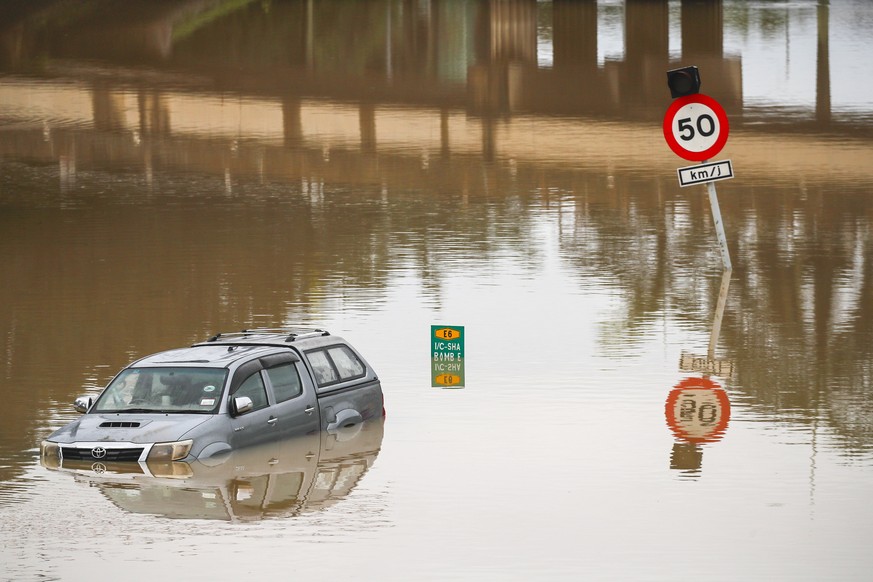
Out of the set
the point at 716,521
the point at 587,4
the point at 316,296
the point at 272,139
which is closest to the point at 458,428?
the point at 716,521

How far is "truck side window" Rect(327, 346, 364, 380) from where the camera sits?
17.8 m

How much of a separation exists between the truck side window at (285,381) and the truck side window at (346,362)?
0.70m

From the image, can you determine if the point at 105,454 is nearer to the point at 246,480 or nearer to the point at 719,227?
the point at 246,480

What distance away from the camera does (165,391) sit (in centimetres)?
1648

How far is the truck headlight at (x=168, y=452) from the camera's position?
1554 cm

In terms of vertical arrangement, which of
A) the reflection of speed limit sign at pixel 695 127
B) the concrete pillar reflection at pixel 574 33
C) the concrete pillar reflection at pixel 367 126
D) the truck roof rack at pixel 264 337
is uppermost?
the concrete pillar reflection at pixel 574 33

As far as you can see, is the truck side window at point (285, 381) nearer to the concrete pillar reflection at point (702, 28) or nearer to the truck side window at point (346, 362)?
the truck side window at point (346, 362)

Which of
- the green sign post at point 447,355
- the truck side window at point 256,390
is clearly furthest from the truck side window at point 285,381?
the green sign post at point 447,355

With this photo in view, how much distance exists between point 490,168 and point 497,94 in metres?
9.59

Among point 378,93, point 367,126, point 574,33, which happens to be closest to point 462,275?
point 367,126

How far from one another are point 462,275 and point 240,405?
11.8 meters

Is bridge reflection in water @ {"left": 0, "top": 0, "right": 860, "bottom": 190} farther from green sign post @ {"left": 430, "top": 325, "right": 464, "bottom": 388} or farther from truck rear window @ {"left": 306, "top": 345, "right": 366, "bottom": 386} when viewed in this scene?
truck rear window @ {"left": 306, "top": 345, "right": 366, "bottom": 386}

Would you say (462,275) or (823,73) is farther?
(823,73)

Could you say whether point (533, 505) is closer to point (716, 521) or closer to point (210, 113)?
point (716, 521)
